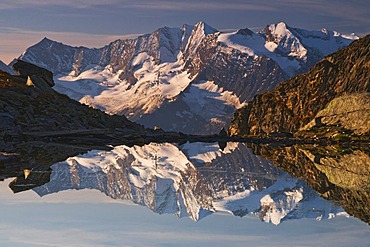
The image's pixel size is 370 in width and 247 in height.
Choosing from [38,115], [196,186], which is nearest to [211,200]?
[196,186]

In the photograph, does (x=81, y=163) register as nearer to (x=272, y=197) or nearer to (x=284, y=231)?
(x=272, y=197)

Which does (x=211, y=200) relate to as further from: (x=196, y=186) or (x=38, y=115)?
(x=38, y=115)

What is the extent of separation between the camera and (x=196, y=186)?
6225cm

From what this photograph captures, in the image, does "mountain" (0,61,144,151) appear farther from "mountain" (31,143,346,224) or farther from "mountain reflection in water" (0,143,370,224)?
"mountain reflection in water" (0,143,370,224)

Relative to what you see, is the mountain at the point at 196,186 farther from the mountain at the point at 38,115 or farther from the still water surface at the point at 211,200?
the mountain at the point at 38,115

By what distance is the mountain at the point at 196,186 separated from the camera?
41.8 metres

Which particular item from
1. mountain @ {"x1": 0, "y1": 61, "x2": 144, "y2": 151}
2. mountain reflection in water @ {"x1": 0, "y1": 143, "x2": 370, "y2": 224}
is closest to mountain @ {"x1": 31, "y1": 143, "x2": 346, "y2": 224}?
mountain reflection in water @ {"x1": 0, "y1": 143, "x2": 370, "y2": 224}

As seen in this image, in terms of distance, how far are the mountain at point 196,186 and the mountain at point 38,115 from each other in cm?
2984

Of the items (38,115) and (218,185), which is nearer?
(218,185)

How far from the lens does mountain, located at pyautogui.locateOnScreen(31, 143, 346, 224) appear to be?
41812 mm

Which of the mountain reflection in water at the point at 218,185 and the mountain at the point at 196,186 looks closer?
the mountain reflection in water at the point at 218,185

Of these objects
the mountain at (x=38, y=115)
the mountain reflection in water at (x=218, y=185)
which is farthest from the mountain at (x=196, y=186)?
the mountain at (x=38, y=115)

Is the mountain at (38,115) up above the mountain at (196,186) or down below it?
below

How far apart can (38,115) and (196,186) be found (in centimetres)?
8675
